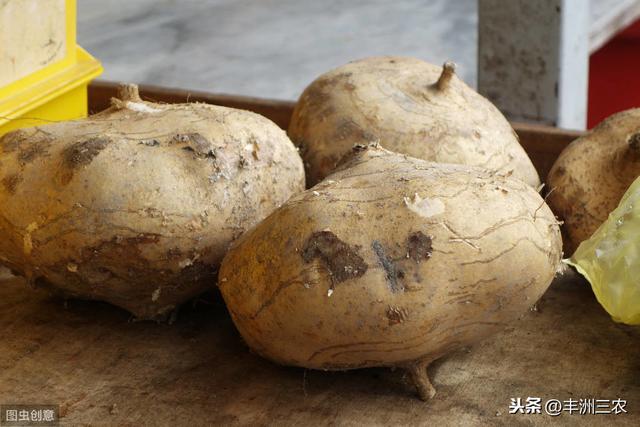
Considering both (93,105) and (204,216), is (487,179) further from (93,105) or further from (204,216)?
(93,105)

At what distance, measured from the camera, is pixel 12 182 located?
144 centimetres

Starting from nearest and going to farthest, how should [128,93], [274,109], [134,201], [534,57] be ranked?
1. [134,201]
2. [128,93]
3. [274,109]
4. [534,57]

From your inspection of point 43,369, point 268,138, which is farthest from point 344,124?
point 43,369

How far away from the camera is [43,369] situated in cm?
141

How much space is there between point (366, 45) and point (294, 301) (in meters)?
3.56

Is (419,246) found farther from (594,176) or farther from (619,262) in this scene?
(594,176)

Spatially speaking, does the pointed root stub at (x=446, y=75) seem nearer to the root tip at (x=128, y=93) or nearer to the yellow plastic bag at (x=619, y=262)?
the yellow plastic bag at (x=619, y=262)

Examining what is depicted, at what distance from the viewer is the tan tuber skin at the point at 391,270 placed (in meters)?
1.23

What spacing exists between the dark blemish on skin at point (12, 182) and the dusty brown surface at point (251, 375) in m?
0.24

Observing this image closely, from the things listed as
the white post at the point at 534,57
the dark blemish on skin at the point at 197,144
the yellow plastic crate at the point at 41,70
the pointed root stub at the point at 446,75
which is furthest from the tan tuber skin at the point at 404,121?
the white post at the point at 534,57

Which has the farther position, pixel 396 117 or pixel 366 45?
pixel 366 45

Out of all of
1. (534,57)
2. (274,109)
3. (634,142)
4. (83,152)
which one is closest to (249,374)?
(83,152)

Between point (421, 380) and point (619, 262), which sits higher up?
point (619, 262)

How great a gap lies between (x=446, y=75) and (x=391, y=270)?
1.92 feet
